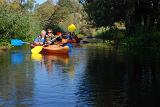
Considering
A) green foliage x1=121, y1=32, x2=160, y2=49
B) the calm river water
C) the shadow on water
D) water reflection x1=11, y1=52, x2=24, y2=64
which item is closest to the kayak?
water reflection x1=11, y1=52, x2=24, y2=64

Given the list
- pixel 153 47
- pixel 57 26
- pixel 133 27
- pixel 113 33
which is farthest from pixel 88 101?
pixel 57 26

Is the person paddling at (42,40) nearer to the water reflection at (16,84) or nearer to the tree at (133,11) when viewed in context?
the tree at (133,11)

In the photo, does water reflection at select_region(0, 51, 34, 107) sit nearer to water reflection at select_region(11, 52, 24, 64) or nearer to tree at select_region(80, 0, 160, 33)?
water reflection at select_region(11, 52, 24, 64)

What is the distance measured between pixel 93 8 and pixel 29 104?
44479 mm

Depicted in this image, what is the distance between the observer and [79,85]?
17359mm

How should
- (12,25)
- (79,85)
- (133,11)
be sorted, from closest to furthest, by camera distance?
(79,85) < (12,25) < (133,11)

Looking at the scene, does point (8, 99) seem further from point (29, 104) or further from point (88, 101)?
point (88, 101)

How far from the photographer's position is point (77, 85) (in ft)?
57.0

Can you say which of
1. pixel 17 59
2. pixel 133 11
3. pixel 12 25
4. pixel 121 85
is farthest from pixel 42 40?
pixel 121 85

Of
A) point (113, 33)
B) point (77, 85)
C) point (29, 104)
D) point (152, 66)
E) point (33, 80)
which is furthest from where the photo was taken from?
point (113, 33)

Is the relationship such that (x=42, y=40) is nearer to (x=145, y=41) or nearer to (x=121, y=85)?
(x=145, y=41)

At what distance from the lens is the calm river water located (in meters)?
14.0

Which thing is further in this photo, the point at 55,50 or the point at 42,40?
the point at 42,40

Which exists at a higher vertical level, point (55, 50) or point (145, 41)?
point (145, 41)
